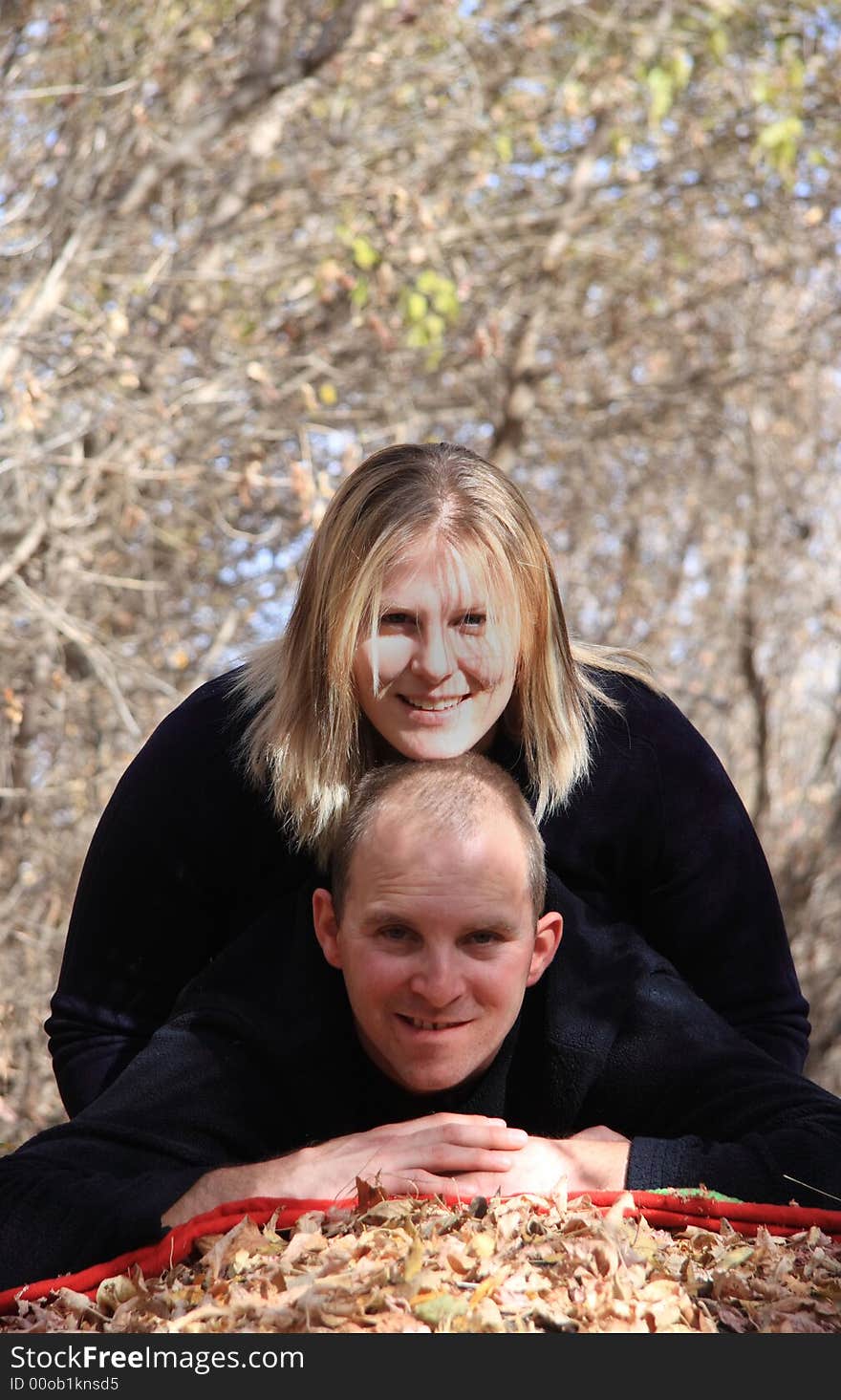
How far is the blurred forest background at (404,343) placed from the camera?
598 cm

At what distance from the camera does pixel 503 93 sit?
291 inches

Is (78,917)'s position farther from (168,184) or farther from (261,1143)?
(168,184)

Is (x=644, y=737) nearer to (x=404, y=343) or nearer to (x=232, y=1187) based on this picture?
(x=232, y=1187)

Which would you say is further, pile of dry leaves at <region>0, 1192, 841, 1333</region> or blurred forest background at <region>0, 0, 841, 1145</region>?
blurred forest background at <region>0, 0, 841, 1145</region>

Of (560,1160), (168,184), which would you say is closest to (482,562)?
(560,1160)

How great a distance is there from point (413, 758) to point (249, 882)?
1.69 ft

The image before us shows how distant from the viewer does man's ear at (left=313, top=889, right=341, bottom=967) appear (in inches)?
116

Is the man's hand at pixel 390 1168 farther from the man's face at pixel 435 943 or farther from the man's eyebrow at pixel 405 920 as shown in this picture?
the man's eyebrow at pixel 405 920

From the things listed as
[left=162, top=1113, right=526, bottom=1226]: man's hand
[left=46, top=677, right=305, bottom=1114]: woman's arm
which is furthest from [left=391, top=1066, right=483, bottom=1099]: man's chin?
[left=46, top=677, right=305, bottom=1114]: woman's arm

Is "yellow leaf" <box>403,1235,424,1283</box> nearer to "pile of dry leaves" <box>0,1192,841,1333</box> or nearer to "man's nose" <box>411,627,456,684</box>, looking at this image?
"pile of dry leaves" <box>0,1192,841,1333</box>

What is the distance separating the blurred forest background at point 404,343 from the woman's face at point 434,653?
2.53 m

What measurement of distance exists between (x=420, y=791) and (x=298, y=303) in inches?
178

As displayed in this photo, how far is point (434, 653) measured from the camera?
9.86ft

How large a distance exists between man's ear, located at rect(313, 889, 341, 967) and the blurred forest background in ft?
8.39
